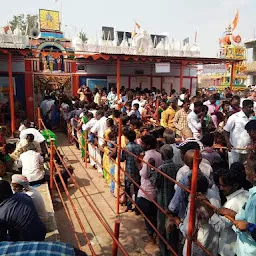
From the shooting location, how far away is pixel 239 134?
16.8ft

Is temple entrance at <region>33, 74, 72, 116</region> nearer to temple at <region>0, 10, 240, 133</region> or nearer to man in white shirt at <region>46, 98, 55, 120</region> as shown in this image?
temple at <region>0, 10, 240, 133</region>

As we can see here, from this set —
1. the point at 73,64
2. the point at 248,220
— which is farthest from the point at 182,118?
the point at 73,64

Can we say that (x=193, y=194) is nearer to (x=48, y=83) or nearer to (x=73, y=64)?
(x=48, y=83)

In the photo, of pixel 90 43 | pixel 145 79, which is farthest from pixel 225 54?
pixel 90 43

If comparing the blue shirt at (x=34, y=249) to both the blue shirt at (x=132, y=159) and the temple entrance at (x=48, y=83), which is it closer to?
the blue shirt at (x=132, y=159)

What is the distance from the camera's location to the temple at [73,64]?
1213 cm

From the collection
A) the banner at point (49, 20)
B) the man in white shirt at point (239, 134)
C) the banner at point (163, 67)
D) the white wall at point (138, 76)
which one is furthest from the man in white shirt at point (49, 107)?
the man in white shirt at point (239, 134)

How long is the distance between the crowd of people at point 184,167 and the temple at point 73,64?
3.86 m

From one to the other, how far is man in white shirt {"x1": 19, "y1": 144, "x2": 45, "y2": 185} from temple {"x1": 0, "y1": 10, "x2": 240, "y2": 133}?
4.72 meters

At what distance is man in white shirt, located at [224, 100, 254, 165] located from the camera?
201 inches

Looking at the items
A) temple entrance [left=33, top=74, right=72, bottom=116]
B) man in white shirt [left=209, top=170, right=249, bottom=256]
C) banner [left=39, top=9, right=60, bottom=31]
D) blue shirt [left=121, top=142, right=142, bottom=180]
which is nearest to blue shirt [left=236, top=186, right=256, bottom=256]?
man in white shirt [left=209, top=170, right=249, bottom=256]

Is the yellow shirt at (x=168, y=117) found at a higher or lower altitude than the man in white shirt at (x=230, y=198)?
higher

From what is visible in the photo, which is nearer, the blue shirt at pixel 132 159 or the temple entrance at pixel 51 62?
the blue shirt at pixel 132 159

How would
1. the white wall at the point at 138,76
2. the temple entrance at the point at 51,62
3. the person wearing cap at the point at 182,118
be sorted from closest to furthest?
1. the person wearing cap at the point at 182,118
2. the temple entrance at the point at 51,62
3. the white wall at the point at 138,76
